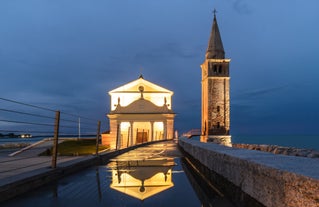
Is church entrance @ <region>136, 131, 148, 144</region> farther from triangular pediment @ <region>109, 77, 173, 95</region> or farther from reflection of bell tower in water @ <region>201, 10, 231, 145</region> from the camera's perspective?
reflection of bell tower in water @ <region>201, 10, 231, 145</region>

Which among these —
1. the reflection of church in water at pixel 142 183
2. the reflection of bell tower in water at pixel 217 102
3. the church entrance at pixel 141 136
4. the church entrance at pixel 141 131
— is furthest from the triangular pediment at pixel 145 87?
the reflection of church in water at pixel 142 183

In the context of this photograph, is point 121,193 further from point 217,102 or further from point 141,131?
point 217,102

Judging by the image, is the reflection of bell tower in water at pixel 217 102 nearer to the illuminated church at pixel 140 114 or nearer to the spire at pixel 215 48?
the spire at pixel 215 48

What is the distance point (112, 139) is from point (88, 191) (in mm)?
36081

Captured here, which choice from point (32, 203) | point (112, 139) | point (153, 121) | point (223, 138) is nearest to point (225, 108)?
point (223, 138)

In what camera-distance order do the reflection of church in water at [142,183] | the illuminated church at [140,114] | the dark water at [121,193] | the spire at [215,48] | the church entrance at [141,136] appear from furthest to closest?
the spire at [215,48], the church entrance at [141,136], the illuminated church at [140,114], the reflection of church in water at [142,183], the dark water at [121,193]

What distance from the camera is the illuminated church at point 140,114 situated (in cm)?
4162

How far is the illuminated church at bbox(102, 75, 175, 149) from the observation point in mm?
41625

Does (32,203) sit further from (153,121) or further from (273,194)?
(153,121)

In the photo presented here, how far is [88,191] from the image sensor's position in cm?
555

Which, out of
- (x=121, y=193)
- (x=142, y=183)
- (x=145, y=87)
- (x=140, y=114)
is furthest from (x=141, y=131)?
(x=121, y=193)

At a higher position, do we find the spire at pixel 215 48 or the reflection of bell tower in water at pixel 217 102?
the spire at pixel 215 48

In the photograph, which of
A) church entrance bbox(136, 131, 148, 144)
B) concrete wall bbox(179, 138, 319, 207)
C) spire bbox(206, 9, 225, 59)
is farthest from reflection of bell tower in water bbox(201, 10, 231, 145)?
concrete wall bbox(179, 138, 319, 207)

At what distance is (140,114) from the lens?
41.7 meters
